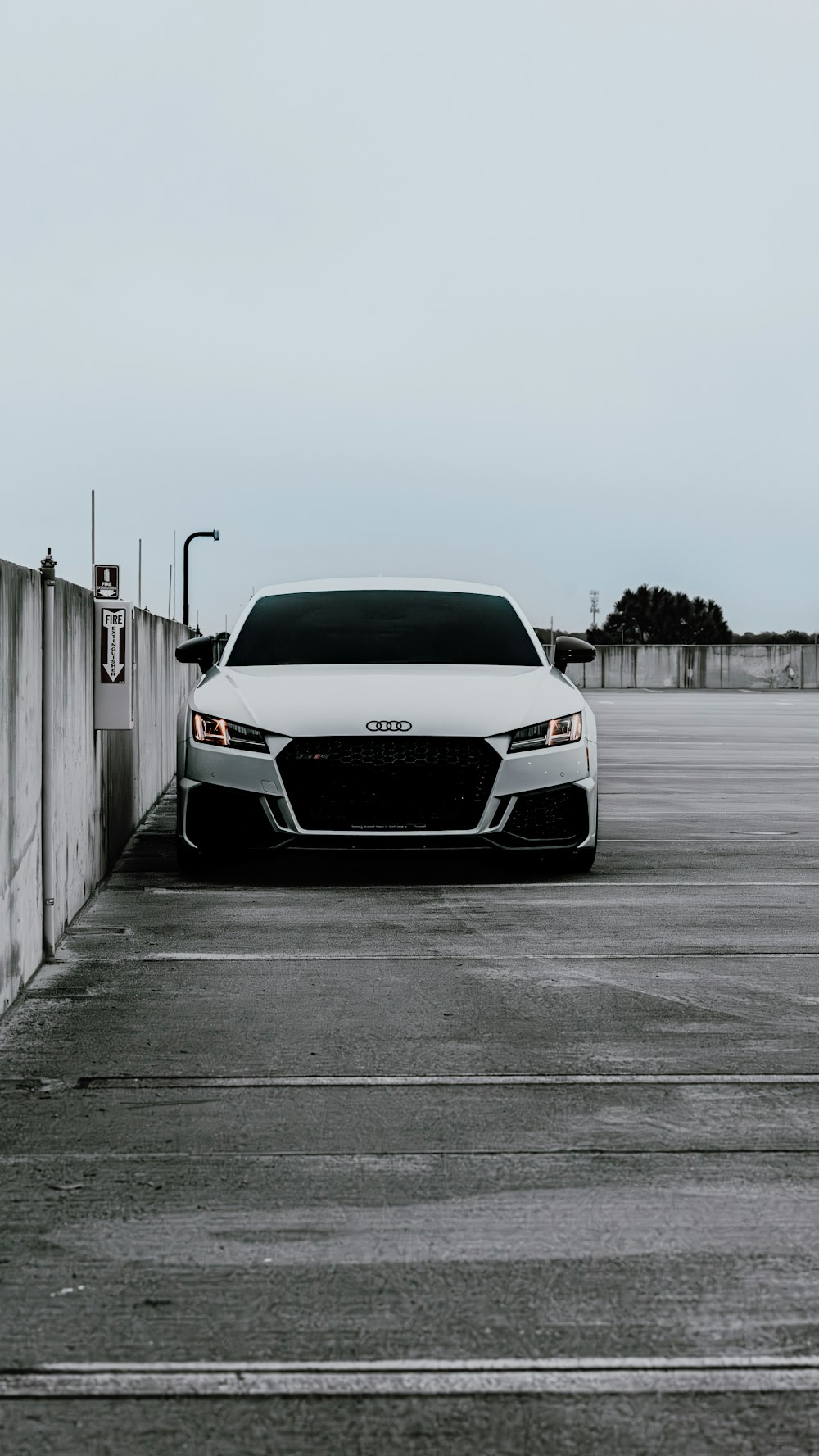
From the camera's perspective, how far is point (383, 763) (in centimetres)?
905

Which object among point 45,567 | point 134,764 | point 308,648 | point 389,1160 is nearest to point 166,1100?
point 389,1160

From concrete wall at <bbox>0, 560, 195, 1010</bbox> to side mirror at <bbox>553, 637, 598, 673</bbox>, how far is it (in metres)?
2.64

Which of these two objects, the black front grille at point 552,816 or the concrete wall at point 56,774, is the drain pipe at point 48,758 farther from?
the black front grille at point 552,816

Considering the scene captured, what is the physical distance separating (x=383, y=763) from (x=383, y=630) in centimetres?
180

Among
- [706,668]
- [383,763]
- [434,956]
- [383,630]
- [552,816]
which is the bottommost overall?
[434,956]

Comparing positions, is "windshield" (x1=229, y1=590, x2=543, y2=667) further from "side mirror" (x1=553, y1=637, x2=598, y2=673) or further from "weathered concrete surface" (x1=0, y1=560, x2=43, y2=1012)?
"weathered concrete surface" (x1=0, y1=560, x2=43, y2=1012)

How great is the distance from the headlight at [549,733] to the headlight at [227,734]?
4.16 feet

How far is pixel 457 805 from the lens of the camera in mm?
9078

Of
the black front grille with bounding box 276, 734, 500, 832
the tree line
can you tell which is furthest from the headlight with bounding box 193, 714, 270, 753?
the tree line

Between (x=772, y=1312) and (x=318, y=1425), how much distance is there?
0.92m

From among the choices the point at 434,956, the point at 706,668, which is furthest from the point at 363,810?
the point at 706,668

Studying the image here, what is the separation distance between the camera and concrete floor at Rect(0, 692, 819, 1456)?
289cm

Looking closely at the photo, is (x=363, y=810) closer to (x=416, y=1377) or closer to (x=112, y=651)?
(x=112, y=651)

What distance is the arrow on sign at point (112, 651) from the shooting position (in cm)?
884
